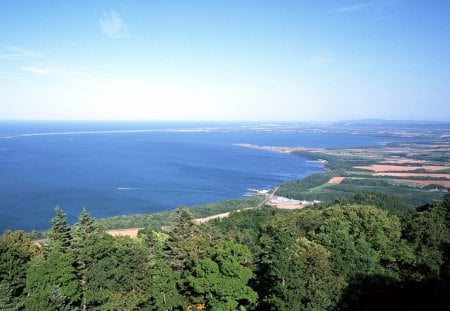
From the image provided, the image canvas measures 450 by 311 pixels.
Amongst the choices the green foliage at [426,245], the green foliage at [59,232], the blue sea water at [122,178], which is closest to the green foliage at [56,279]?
the green foliage at [59,232]

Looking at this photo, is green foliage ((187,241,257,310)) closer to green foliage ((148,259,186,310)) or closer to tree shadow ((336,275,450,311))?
green foliage ((148,259,186,310))

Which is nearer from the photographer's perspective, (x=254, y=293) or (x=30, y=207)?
(x=254, y=293)

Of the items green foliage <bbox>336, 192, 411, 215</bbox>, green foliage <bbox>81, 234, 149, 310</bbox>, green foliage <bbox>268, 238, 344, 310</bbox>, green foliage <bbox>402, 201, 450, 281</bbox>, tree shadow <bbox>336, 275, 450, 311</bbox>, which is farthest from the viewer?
green foliage <bbox>336, 192, 411, 215</bbox>

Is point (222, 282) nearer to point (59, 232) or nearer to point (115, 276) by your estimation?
point (115, 276)

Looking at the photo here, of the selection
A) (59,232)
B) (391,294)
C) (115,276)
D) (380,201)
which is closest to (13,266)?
(59,232)

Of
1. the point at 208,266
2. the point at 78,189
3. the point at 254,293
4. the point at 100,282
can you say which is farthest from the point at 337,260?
the point at 78,189

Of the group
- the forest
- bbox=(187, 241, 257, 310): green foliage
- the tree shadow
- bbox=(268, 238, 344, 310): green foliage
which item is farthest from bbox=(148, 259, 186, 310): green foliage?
the tree shadow

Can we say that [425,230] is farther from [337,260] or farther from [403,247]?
[337,260]

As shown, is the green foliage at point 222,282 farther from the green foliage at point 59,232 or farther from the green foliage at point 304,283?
the green foliage at point 59,232
